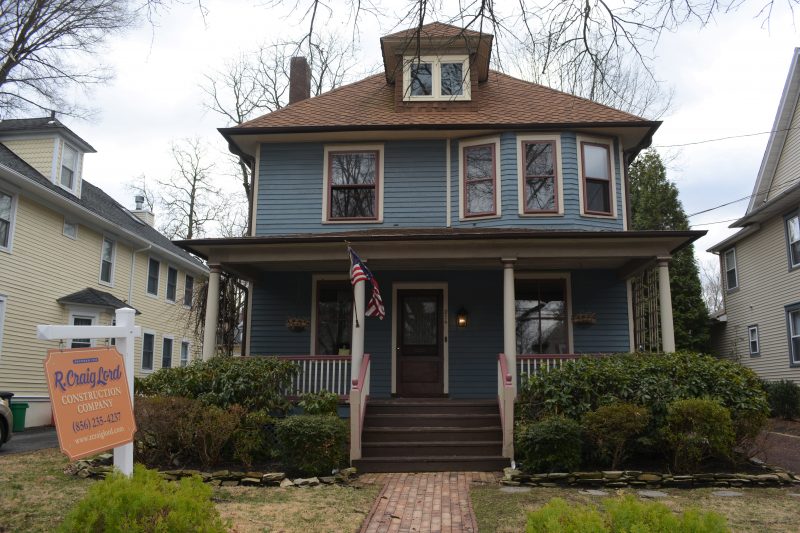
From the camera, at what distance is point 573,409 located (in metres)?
8.73

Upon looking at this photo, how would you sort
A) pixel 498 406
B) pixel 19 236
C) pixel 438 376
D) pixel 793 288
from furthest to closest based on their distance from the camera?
pixel 793 288
pixel 19 236
pixel 438 376
pixel 498 406

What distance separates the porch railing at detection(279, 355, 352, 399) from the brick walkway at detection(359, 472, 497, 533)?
236 cm

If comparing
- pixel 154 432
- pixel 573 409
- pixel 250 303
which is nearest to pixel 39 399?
pixel 250 303

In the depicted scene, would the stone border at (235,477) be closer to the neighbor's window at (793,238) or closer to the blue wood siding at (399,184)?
the blue wood siding at (399,184)

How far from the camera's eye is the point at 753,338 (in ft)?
62.0

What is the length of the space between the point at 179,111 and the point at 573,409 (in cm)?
648

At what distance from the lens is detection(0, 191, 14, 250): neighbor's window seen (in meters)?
14.3

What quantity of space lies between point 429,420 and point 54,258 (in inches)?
460

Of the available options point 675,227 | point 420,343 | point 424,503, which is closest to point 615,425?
point 424,503

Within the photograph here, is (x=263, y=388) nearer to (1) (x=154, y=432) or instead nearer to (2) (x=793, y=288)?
(1) (x=154, y=432)

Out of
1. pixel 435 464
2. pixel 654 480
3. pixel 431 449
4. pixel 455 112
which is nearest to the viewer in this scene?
pixel 654 480

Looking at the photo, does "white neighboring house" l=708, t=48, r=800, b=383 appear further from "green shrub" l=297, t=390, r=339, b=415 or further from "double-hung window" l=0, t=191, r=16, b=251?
"double-hung window" l=0, t=191, r=16, b=251

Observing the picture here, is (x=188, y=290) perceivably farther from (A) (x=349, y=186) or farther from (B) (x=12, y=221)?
(A) (x=349, y=186)

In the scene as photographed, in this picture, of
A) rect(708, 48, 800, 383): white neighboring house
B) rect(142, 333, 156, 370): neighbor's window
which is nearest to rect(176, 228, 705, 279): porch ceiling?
rect(708, 48, 800, 383): white neighboring house
